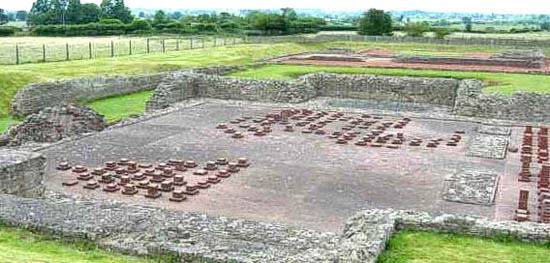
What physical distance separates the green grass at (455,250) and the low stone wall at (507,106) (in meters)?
14.2

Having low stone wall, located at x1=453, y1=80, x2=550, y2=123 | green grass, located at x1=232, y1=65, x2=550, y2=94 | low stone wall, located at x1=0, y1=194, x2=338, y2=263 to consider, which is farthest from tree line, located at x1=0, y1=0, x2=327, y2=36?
low stone wall, located at x1=0, y1=194, x2=338, y2=263

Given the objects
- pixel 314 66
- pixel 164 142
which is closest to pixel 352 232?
pixel 164 142

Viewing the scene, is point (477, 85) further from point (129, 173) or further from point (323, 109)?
point (129, 173)

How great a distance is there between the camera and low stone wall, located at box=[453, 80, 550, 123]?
872 inches

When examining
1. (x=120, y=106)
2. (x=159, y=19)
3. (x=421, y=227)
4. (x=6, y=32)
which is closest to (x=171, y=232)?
(x=421, y=227)

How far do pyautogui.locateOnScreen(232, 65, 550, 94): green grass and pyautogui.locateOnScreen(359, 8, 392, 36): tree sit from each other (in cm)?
3376

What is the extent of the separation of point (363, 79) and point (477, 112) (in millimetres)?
6245

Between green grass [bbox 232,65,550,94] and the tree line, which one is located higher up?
the tree line

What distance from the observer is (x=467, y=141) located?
1862 centimetres

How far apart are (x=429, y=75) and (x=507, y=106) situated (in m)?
9.84

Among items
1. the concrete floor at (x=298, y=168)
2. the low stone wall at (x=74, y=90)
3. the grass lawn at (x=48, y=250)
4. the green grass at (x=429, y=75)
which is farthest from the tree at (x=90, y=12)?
the grass lawn at (x=48, y=250)

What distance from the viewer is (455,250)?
873 cm

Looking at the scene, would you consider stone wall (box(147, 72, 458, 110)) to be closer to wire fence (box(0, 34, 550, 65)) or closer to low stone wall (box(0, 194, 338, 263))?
wire fence (box(0, 34, 550, 65))

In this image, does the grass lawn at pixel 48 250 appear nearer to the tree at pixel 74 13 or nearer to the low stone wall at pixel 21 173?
the low stone wall at pixel 21 173
